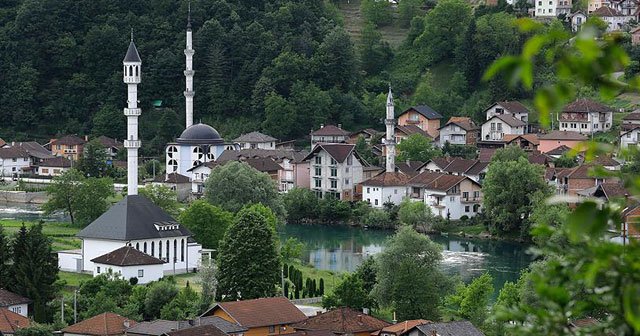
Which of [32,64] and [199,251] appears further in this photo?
[32,64]

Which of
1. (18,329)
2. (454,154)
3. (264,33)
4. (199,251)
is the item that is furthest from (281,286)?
(264,33)

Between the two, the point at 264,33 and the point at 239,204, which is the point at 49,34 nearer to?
the point at 264,33

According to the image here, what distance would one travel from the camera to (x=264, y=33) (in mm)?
61969

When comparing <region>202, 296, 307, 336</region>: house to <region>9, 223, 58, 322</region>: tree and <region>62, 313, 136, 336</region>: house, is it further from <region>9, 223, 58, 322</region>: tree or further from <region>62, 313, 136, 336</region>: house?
<region>9, 223, 58, 322</region>: tree

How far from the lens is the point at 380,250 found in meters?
37.7

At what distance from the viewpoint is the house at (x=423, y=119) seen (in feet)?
182

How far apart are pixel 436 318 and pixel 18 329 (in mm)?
7337

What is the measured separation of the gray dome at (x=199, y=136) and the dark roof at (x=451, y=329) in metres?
30.5

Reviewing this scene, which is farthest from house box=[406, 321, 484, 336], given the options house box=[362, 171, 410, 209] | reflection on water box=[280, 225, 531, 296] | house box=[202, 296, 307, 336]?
house box=[362, 171, 410, 209]

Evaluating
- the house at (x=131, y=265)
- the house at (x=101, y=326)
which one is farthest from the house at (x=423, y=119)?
the house at (x=101, y=326)

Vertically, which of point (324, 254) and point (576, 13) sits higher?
point (576, 13)

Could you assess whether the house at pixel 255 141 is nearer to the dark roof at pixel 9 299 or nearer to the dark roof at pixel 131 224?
the dark roof at pixel 131 224

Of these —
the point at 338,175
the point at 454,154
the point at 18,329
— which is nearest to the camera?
the point at 18,329

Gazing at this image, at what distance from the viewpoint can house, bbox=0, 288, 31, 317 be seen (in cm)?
2561
